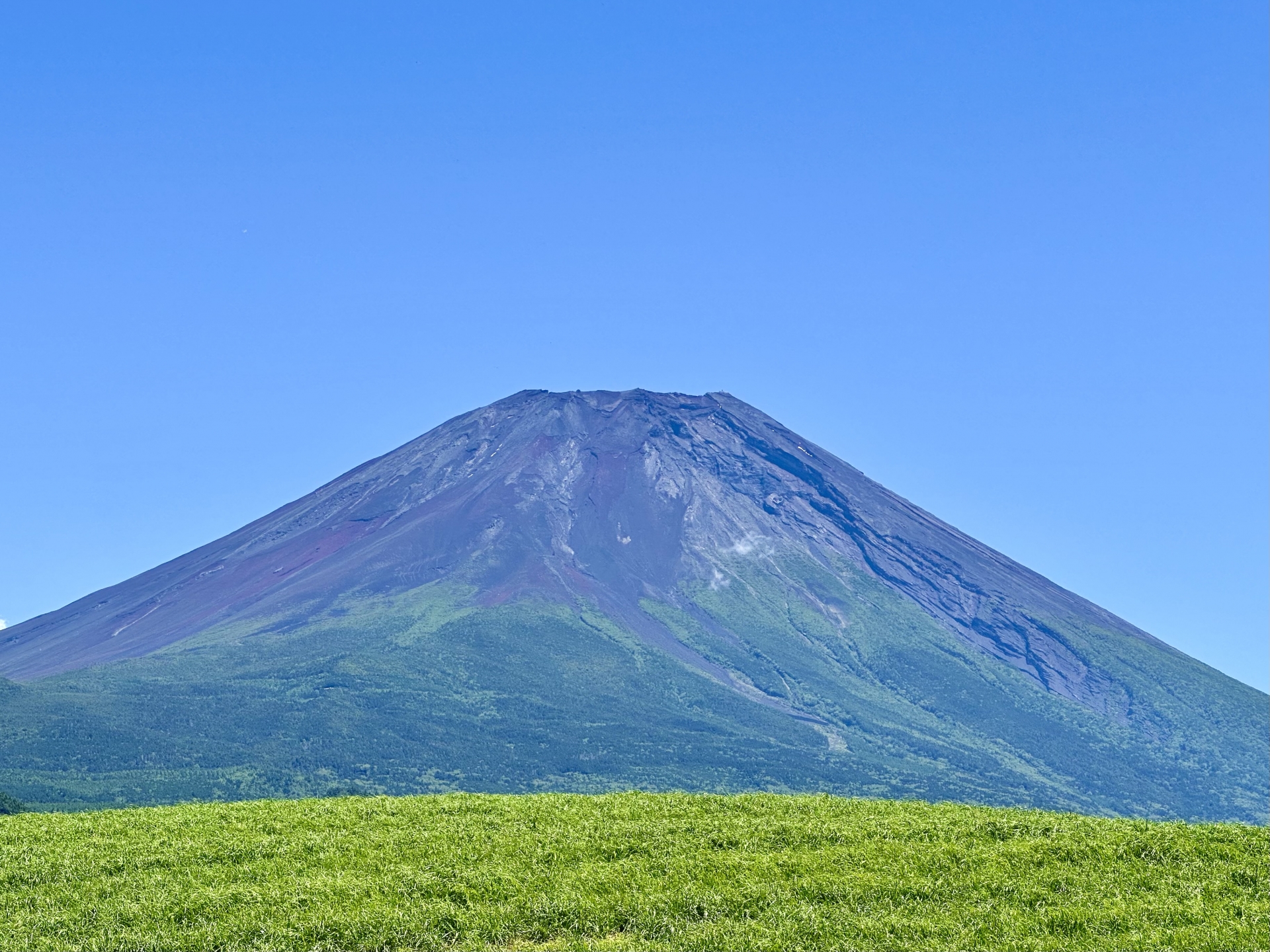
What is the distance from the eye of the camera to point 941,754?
17425cm

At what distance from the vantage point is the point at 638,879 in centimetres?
2353

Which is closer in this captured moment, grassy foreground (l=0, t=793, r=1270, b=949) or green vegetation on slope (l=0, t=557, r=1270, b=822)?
grassy foreground (l=0, t=793, r=1270, b=949)

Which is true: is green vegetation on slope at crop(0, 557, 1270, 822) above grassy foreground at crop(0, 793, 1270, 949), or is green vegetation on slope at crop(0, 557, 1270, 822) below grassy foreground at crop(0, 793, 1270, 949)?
below

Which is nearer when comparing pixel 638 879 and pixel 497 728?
pixel 638 879

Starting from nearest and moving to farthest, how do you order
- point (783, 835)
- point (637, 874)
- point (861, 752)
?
point (637, 874)
point (783, 835)
point (861, 752)

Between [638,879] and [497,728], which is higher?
→ [638,879]

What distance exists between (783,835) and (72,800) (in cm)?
9992

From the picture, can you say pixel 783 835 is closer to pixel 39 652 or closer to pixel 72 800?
pixel 72 800

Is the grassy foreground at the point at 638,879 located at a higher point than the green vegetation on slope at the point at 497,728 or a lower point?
higher

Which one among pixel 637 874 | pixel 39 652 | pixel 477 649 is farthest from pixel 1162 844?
pixel 39 652

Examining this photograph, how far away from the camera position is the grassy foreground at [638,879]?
21.6 meters

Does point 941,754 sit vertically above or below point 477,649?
below

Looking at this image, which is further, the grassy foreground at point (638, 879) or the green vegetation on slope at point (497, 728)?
the green vegetation on slope at point (497, 728)

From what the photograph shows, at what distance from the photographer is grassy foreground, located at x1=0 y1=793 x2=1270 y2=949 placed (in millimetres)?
21625
